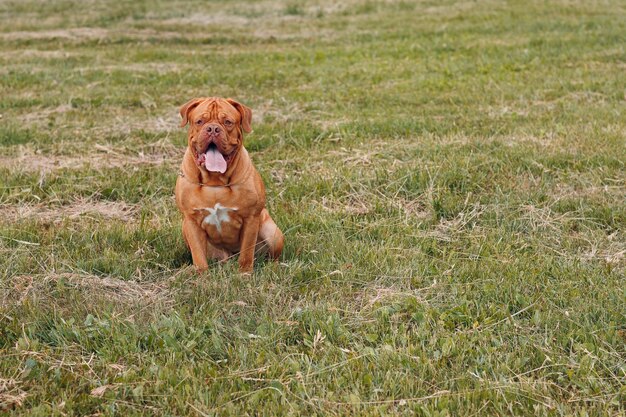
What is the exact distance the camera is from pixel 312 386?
351cm

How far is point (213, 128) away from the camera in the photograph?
4426 mm

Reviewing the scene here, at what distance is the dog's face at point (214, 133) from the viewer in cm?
445

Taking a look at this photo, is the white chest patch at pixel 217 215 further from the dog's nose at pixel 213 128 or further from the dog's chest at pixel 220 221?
the dog's nose at pixel 213 128

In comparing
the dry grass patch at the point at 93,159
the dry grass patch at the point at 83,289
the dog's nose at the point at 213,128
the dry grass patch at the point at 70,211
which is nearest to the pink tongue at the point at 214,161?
the dog's nose at the point at 213,128

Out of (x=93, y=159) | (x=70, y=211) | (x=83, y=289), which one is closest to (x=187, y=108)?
(x=83, y=289)

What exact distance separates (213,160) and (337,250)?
44.0 inches

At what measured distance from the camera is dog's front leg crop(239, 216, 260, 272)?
4.71m

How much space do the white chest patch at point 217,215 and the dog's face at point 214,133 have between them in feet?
0.87

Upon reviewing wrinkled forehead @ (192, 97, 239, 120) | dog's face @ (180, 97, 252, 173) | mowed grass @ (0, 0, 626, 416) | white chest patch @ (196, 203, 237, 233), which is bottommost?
mowed grass @ (0, 0, 626, 416)

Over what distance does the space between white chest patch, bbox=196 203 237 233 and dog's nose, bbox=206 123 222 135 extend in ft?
1.56

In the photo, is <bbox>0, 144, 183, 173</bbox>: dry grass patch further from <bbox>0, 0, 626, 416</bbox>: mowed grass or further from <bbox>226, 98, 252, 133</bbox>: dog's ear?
<bbox>226, 98, 252, 133</bbox>: dog's ear

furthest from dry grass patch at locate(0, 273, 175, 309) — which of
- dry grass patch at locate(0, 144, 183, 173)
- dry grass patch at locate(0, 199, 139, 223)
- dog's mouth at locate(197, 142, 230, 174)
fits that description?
dry grass patch at locate(0, 144, 183, 173)

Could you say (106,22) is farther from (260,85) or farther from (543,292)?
(543,292)

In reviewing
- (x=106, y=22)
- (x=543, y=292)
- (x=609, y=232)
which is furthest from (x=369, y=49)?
(x=543, y=292)
